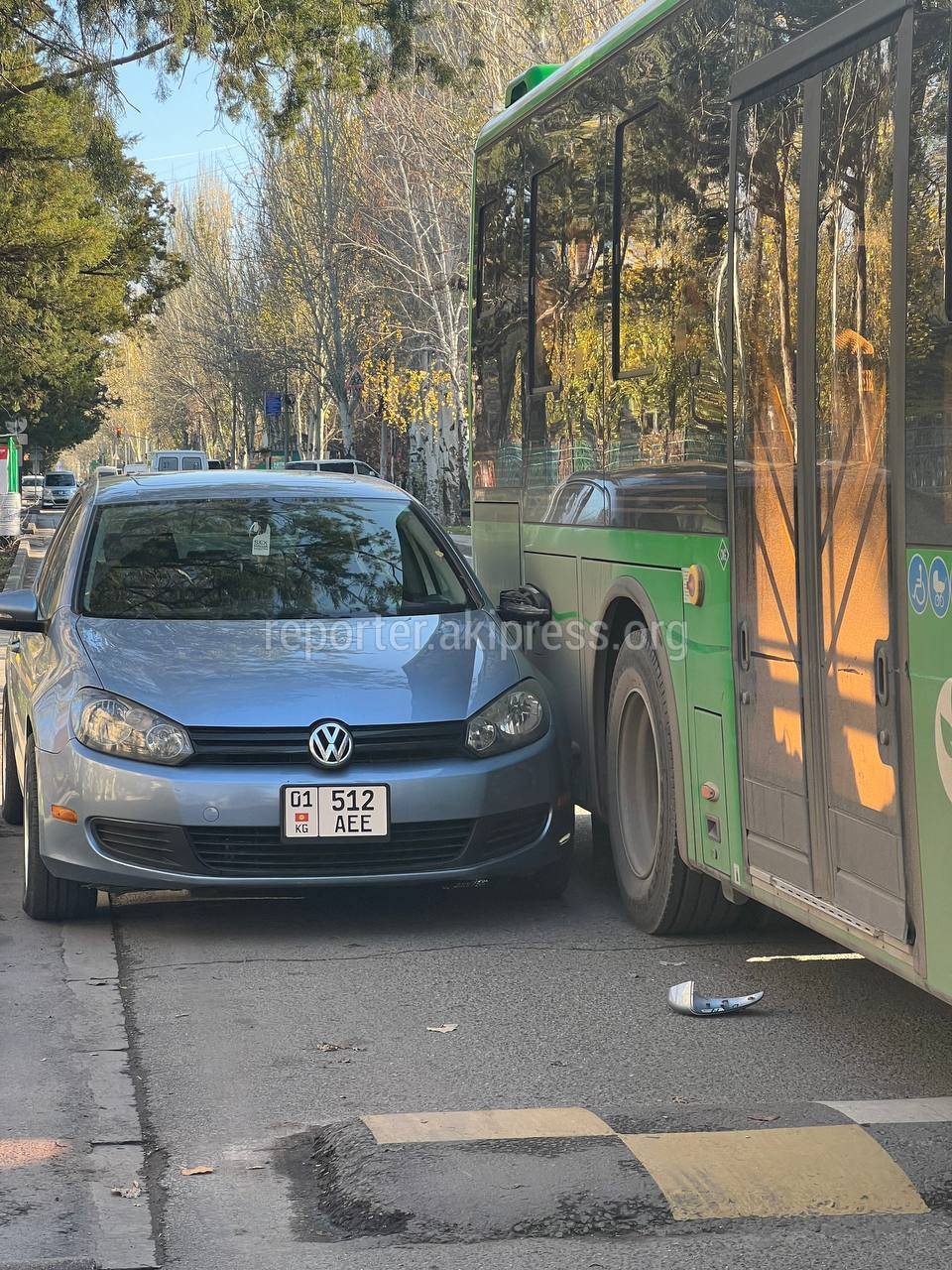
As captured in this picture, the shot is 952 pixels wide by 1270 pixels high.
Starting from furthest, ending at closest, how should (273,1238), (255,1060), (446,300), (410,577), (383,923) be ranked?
1. (446,300)
2. (410,577)
3. (383,923)
4. (255,1060)
5. (273,1238)

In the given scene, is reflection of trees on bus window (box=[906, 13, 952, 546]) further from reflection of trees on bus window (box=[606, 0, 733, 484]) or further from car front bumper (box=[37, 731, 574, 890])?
car front bumper (box=[37, 731, 574, 890])

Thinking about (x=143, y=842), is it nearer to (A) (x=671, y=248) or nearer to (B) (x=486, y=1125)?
(B) (x=486, y=1125)

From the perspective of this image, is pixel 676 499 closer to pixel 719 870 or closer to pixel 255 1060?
pixel 719 870

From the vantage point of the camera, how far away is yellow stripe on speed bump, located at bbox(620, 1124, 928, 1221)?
4043mm

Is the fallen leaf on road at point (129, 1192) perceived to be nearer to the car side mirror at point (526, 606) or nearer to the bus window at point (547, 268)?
the car side mirror at point (526, 606)

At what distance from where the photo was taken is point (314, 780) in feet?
21.0

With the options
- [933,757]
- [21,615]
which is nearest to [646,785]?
[21,615]

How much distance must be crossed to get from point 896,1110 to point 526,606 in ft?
11.3

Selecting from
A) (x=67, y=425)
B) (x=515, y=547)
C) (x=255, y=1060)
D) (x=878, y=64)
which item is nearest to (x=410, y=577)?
(x=515, y=547)

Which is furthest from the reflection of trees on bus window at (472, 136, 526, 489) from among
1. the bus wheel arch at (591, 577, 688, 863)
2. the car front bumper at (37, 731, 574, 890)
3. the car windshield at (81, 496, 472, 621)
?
the car front bumper at (37, 731, 574, 890)

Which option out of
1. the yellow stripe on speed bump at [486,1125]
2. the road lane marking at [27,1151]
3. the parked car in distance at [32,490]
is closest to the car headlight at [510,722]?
the yellow stripe on speed bump at [486,1125]

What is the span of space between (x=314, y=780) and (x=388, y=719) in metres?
0.35

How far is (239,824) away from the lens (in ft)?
20.9

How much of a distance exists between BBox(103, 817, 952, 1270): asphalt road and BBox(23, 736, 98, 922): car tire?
19 centimetres
